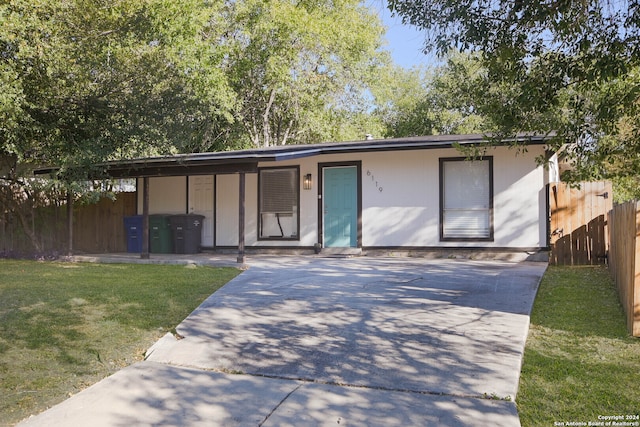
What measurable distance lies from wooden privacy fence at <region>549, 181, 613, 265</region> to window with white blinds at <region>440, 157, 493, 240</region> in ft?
4.40

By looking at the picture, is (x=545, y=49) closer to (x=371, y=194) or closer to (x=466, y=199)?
(x=466, y=199)

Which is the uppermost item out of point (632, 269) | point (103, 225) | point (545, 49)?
point (545, 49)

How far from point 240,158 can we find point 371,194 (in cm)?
336

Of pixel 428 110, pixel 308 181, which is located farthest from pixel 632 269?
pixel 428 110

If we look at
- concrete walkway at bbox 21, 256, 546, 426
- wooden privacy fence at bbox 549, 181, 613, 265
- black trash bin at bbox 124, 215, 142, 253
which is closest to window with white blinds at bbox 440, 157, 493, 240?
wooden privacy fence at bbox 549, 181, 613, 265

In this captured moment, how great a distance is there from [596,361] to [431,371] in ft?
5.00

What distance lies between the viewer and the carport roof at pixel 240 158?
1231 centimetres

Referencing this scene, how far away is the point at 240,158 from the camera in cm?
1217

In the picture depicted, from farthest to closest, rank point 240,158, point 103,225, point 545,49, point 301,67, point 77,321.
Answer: point 301,67, point 103,225, point 240,158, point 77,321, point 545,49

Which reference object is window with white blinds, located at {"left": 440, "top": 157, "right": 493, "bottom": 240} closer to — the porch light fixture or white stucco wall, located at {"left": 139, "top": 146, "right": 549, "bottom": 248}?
white stucco wall, located at {"left": 139, "top": 146, "right": 549, "bottom": 248}

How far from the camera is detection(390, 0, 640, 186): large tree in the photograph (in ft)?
18.2

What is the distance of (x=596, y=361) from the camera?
5199 mm

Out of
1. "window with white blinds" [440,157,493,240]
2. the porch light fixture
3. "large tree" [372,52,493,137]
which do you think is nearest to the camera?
"window with white blinds" [440,157,493,240]

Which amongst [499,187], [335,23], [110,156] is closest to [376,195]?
[499,187]
